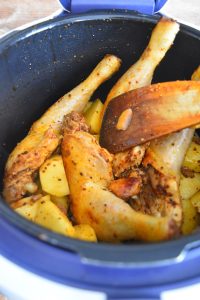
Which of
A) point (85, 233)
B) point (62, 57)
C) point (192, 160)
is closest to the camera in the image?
point (85, 233)

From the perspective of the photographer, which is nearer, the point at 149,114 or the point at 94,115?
the point at 149,114

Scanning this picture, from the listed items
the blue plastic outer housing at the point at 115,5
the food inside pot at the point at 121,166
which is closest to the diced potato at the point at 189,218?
the food inside pot at the point at 121,166

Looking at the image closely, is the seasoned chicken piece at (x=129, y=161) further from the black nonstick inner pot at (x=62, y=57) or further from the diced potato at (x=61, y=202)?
the black nonstick inner pot at (x=62, y=57)

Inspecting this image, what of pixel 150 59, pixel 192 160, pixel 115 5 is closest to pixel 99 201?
pixel 192 160

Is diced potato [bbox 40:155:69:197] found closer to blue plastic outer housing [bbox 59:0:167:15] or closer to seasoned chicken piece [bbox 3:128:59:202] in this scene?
seasoned chicken piece [bbox 3:128:59:202]

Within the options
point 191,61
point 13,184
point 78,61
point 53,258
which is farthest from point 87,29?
point 53,258

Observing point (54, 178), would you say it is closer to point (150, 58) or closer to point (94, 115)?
point (94, 115)

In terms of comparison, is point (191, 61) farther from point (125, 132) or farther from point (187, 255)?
point (187, 255)
